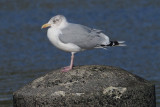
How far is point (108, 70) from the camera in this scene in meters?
9.12

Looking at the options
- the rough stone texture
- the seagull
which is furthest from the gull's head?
the rough stone texture

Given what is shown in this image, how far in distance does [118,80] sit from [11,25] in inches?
471

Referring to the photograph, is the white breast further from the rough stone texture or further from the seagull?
the rough stone texture

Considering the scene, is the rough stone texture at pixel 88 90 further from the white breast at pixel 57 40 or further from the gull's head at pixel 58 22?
the gull's head at pixel 58 22

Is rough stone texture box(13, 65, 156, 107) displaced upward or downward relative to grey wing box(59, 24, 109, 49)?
downward

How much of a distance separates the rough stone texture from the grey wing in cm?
47

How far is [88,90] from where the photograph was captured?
28.0ft

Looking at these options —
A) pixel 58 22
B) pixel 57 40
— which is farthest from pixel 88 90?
pixel 58 22

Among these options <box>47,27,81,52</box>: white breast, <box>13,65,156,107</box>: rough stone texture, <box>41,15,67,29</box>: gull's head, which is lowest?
<box>13,65,156,107</box>: rough stone texture

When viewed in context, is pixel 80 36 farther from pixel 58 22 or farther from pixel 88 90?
pixel 88 90

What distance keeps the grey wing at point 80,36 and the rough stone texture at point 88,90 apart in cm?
47

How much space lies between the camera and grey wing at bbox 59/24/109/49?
943cm

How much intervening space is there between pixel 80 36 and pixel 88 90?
1253 millimetres

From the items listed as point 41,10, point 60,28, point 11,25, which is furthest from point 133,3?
point 60,28
